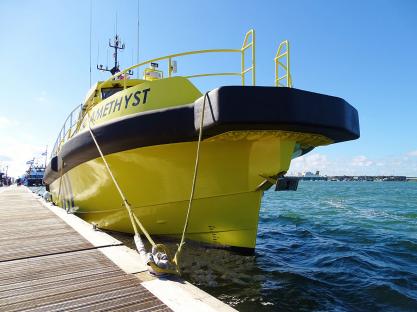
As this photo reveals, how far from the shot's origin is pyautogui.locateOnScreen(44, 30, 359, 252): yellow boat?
427cm

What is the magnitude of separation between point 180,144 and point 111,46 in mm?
10835

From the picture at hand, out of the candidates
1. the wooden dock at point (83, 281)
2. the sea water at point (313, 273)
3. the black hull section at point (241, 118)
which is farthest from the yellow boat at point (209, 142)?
the wooden dock at point (83, 281)

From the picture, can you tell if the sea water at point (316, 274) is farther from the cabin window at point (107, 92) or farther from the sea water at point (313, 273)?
the cabin window at point (107, 92)

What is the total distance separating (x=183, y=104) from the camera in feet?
16.4

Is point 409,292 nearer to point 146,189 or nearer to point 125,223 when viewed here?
point 146,189

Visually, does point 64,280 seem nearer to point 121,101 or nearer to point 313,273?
point 121,101

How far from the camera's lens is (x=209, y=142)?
5109mm

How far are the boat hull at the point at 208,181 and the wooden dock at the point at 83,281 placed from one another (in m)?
1.08

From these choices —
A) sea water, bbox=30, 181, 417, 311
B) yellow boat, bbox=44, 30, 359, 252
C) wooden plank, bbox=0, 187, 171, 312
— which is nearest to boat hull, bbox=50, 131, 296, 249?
yellow boat, bbox=44, 30, 359, 252

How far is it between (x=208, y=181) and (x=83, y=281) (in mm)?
2582

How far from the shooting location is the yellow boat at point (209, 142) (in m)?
4.27

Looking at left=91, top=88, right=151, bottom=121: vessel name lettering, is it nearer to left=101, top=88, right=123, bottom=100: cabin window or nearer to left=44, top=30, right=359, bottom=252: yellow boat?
left=44, top=30, right=359, bottom=252: yellow boat

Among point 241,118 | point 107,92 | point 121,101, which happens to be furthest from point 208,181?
point 107,92

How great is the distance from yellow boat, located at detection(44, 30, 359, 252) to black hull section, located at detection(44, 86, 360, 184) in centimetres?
1
